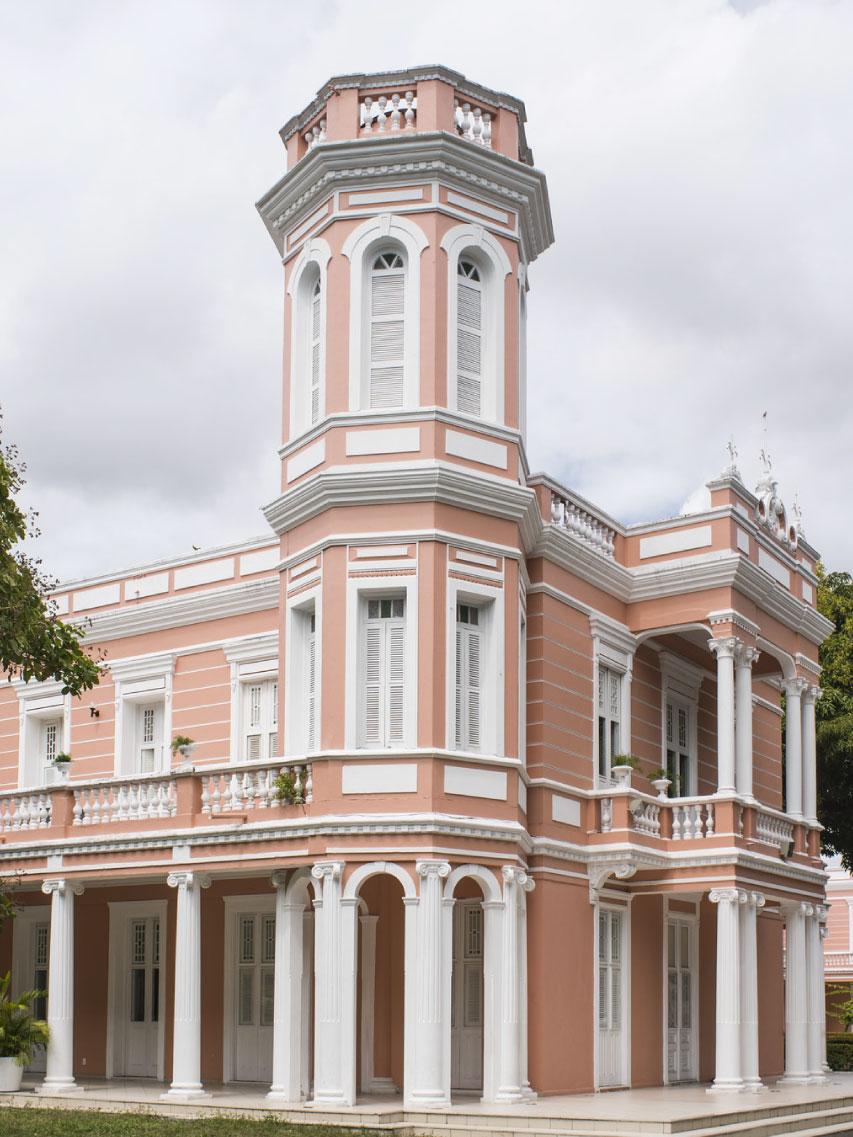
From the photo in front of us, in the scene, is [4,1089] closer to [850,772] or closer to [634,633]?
[634,633]

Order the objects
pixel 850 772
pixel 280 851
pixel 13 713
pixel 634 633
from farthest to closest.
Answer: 1. pixel 850 772
2. pixel 13 713
3. pixel 634 633
4. pixel 280 851

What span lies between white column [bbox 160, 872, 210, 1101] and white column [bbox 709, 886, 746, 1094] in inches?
257

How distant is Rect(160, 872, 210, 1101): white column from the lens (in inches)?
698

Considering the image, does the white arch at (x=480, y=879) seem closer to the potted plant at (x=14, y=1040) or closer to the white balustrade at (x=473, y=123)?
the potted plant at (x=14, y=1040)

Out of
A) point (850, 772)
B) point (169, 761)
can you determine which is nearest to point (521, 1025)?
point (169, 761)

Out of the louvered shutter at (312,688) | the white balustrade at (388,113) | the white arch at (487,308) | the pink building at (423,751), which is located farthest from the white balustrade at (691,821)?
the white balustrade at (388,113)

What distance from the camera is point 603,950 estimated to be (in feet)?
67.1

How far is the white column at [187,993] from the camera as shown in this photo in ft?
58.2

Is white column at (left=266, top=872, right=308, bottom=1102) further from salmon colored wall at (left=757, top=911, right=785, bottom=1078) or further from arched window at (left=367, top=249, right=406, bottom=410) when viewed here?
salmon colored wall at (left=757, top=911, right=785, bottom=1078)

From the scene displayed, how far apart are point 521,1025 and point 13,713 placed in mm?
11358

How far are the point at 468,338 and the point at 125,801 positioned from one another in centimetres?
706

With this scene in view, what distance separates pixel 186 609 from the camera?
2356 cm

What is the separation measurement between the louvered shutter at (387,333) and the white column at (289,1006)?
224 inches

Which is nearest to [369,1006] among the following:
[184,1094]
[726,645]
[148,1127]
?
[184,1094]
